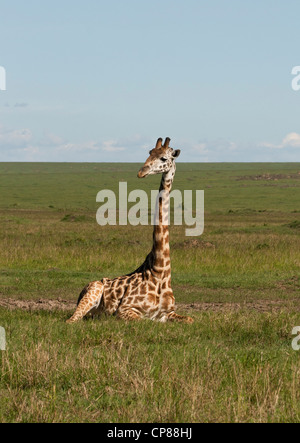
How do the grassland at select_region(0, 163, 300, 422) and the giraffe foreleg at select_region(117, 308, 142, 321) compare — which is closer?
the grassland at select_region(0, 163, 300, 422)

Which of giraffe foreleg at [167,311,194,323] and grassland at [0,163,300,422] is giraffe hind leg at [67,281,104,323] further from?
giraffe foreleg at [167,311,194,323]

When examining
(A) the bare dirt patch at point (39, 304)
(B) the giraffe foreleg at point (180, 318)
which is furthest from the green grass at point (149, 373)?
(A) the bare dirt patch at point (39, 304)

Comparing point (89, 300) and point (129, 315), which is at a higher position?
point (89, 300)

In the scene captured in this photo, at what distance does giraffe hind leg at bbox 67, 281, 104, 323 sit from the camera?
9.27 meters

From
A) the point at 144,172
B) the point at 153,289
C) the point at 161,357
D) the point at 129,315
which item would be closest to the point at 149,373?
the point at 161,357

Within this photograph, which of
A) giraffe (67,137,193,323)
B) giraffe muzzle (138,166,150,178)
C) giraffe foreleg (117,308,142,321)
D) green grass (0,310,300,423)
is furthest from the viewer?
giraffe (67,137,193,323)

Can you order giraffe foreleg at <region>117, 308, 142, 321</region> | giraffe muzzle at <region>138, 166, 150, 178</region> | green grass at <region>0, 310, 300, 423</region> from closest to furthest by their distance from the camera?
green grass at <region>0, 310, 300, 423</region>, giraffe muzzle at <region>138, 166, 150, 178</region>, giraffe foreleg at <region>117, 308, 142, 321</region>

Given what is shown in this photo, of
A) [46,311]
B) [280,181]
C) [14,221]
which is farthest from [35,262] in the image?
[280,181]
